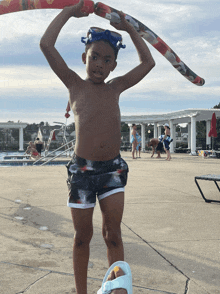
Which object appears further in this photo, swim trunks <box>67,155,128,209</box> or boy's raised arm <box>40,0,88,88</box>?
boy's raised arm <box>40,0,88,88</box>

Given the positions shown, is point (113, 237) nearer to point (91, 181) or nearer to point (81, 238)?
point (81, 238)

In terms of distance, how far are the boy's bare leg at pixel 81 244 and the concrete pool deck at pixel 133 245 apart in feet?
0.79

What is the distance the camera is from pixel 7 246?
3127 mm

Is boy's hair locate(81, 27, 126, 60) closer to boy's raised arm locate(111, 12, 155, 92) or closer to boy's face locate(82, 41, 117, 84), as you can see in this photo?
boy's face locate(82, 41, 117, 84)

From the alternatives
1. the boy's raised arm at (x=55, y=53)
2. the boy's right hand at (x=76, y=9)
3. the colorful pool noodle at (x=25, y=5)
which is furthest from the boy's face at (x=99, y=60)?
the colorful pool noodle at (x=25, y=5)

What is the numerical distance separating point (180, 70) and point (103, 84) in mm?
1051

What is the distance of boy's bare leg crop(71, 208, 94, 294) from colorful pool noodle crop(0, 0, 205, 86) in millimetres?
1453

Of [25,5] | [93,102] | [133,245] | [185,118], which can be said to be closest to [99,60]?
[93,102]

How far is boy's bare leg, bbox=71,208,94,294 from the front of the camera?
1.99 metres

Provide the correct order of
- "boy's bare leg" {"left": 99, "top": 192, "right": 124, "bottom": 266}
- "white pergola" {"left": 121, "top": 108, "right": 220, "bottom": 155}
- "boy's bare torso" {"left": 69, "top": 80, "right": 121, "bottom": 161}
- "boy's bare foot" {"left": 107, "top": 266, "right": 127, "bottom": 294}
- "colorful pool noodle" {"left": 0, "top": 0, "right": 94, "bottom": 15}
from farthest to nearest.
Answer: "white pergola" {"left": 121, "top": 108, "right": 220, "bottom": 155} < "colorful pool noodle" {"left": 0, "top": 0, "right": 94, "bottom": 15} < "boy's bare torso" {"left": 69, "top": 80, "right": 121, "bottom": 161} < "boy's bare leg" {"left": 99, "top": 192, "right": 124, "bottom": 266} < "boy's bare foot" {"left": 107, "top": 266, "right": 127, "bottom": 294}

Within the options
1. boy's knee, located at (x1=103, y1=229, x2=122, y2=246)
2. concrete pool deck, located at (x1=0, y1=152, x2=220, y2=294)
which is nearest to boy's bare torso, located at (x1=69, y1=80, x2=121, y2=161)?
boy's knee, located at (x1=103, y1=229, x2=122, y2=246)

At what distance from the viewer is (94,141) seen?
207 cm

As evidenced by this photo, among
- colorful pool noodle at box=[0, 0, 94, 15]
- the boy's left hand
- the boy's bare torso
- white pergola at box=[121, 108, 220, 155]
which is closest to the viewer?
the boy's bare torso

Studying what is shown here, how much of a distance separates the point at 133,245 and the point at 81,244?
1.27 metres
